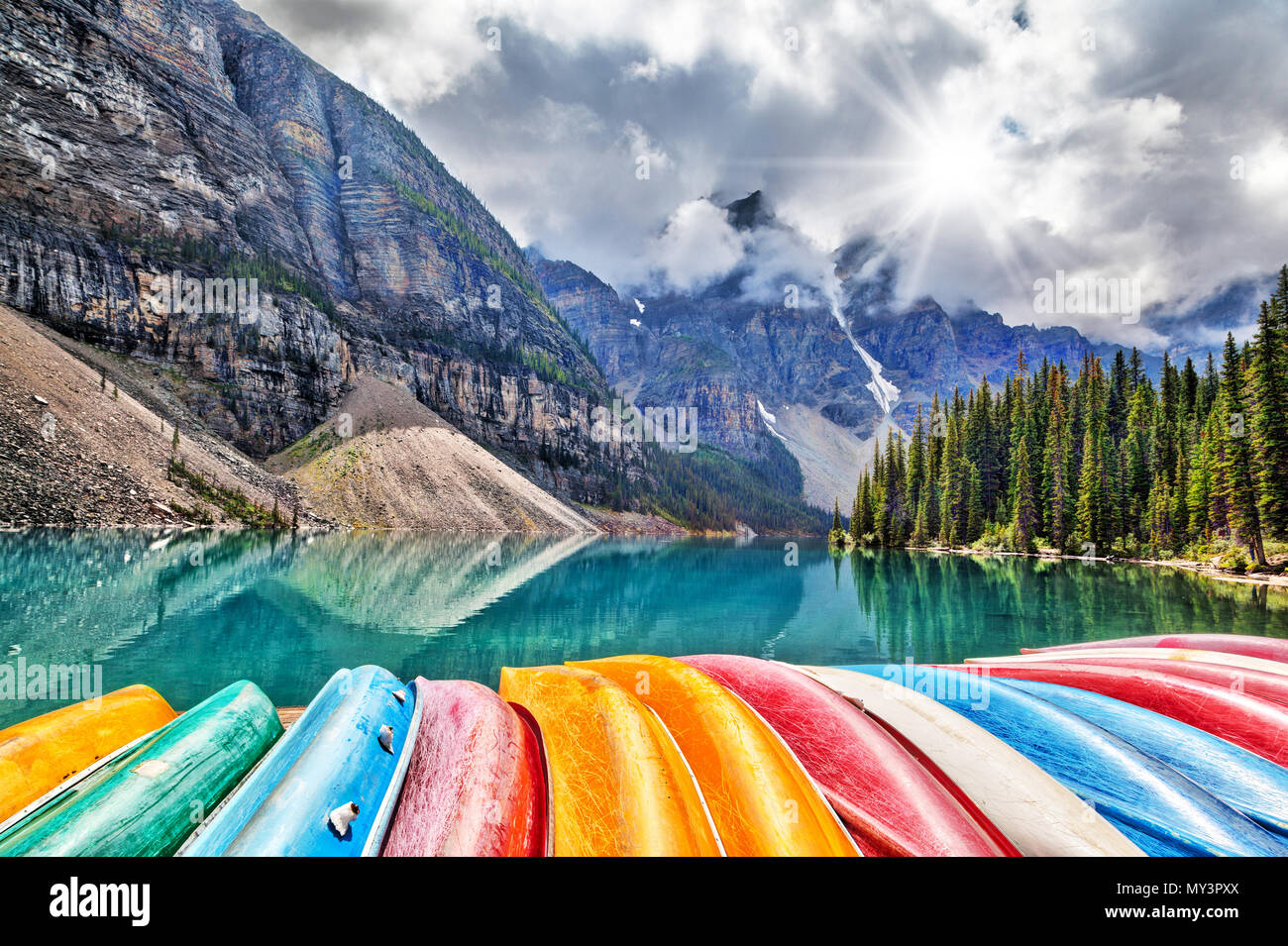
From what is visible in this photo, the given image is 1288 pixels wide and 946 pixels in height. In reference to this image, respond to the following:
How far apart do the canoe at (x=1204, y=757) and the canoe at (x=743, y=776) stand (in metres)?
3.64

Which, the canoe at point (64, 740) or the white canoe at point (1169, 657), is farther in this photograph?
the white canoe at point (1169, 657)

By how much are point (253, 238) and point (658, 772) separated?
14728 centimetres

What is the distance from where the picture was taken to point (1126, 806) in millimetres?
4062

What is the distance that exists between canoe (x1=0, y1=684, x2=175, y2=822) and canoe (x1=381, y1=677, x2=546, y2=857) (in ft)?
8.39

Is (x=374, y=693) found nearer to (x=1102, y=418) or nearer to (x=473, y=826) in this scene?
(x=473, y=826)

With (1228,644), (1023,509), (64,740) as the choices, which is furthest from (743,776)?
(1023,509)

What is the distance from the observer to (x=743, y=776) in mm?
3932

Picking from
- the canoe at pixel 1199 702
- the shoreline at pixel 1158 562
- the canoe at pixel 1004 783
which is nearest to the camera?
the canoe at pixel 1004 783

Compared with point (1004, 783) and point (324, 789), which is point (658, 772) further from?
point (1004, 783)

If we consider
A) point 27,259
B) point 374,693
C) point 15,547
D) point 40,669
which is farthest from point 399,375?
point 374,693

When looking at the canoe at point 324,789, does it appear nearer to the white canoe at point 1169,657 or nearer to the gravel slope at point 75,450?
the white canoe at point 1169,657

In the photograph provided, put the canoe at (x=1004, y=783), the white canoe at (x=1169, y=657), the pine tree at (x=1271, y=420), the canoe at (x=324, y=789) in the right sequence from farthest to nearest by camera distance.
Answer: the pine tree at (x=1271, y=420), the white canoe at (x=1169, y=657), the canoe at (x=1004, y=783), the canoe at (x=324, y=789)

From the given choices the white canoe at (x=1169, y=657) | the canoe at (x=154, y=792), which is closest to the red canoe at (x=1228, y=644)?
the white canoe at (x=1169, y=657)

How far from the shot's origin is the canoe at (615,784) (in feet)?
10.8
